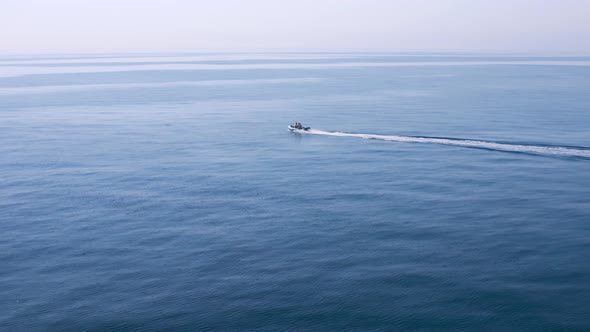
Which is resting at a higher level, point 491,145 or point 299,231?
point 491,145

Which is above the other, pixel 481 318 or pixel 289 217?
pixel 289 217

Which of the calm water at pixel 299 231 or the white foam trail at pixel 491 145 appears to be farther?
the white foam trail at pixel 491 145

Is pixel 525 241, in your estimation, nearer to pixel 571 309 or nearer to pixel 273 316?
pixel 571 309

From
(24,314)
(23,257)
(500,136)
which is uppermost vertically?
(500,136)

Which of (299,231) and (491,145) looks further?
(491,145)

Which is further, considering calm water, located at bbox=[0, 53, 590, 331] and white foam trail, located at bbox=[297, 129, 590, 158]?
white foam trail, located at bbox=[297, 129, 590, 158]

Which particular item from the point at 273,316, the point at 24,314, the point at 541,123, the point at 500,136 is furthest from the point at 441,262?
the point at 541,123

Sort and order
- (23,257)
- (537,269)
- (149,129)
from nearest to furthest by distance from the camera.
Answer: (537,269) → (23,257) → (149,129)

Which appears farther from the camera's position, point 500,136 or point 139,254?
point 500,136
